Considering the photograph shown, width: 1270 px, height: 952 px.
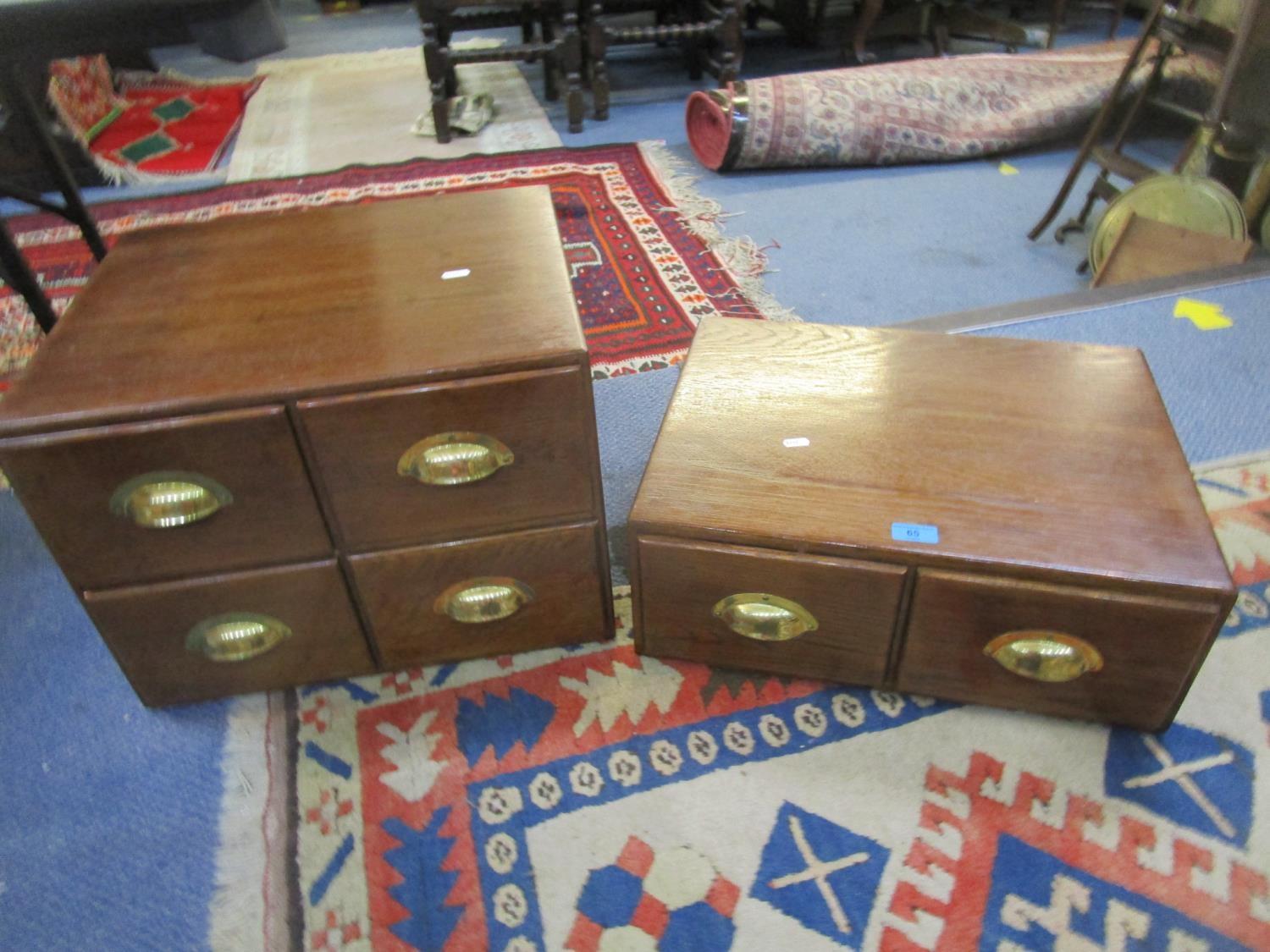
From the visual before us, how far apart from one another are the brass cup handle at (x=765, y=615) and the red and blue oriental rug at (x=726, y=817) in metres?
0.11

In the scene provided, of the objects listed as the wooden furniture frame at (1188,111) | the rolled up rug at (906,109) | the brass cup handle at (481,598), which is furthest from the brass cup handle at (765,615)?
the rolled up rug at (906,109)

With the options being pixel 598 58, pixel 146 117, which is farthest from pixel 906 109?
pixel 146 117

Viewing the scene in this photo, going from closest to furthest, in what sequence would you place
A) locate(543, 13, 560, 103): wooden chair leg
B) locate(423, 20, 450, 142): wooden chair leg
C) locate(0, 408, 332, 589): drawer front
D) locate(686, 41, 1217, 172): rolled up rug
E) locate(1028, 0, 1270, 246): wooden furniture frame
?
locate(0, 408, 332, 589): drawer front, locate(1028, 0, 1270, 246): wooden furniture frame, locate(686, 41, 1217, 172): rolled up rug, locate(423, 20, 450, 142): wooden chair leg, locate(543, 13, 560, 103): wooden chair leg

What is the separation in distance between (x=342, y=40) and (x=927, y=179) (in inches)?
115

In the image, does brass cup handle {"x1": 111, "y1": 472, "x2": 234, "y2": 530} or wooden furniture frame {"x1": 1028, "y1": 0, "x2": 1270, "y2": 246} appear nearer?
brass cup handle {"x1": 111, "y1": 472, "x2": 234, "y2": 530}

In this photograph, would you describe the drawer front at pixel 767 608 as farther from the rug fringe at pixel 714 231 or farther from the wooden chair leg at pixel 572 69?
the wooden chair leg at pixel 572 69

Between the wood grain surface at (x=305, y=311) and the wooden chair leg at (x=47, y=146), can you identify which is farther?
the wooden chair leg at (x=47, y=146)

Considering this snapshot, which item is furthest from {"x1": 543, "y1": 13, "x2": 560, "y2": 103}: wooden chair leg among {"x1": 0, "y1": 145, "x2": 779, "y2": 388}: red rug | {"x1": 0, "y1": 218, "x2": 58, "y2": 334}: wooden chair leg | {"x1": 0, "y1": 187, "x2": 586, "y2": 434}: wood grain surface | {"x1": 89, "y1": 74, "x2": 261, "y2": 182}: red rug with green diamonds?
{"x1": 0, "y1": 187, "x2": 586, "y2": 434}: wood grain surface

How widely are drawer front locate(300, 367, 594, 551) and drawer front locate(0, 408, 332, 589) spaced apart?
42 millimetres

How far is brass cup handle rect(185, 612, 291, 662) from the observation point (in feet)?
2.98

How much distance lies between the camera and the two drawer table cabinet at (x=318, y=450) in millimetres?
768

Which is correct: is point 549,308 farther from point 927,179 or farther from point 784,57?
point 784,57


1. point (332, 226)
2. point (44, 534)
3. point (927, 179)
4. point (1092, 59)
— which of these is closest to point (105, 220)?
point (332, 226)

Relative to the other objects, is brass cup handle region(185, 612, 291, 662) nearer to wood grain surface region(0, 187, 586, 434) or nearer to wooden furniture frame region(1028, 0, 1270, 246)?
wood grain surface region(0, 187, 586, 434)
